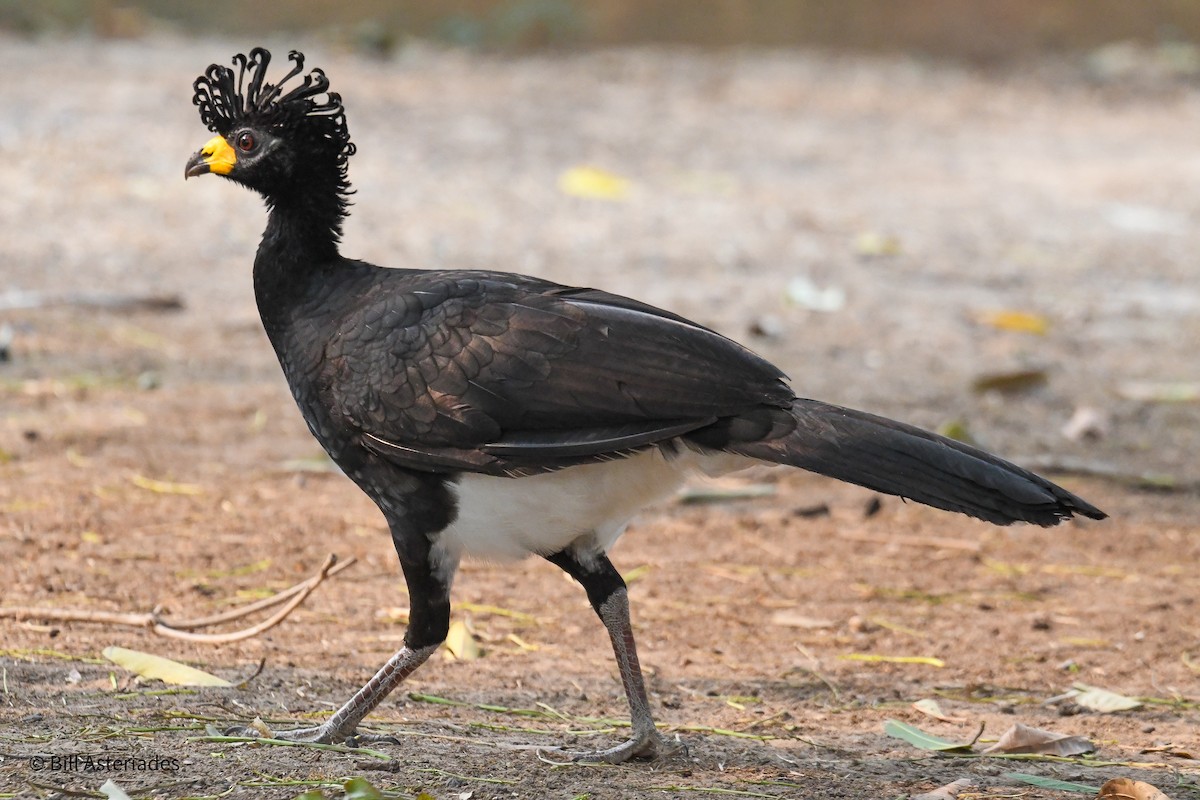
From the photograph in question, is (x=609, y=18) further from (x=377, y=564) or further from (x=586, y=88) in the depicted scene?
(x=377, y=564)

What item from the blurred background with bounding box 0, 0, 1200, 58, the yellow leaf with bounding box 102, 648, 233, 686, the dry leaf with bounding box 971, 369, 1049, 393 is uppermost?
the blurred background with bounding box 0, 0, 1200, 58

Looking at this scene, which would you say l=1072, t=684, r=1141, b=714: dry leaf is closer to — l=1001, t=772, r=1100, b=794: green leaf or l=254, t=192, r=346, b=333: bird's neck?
l=1001, t=772, r=1100, b=794: green leaf

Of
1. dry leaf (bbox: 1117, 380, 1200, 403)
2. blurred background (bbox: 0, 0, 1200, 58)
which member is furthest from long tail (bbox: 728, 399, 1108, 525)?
blurred background (bbox: 0, 0, 1200, 58)

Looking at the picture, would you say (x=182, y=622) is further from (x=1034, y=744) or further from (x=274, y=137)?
(x=1034, y=744)

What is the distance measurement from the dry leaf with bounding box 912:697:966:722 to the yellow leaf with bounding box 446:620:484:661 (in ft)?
4.13

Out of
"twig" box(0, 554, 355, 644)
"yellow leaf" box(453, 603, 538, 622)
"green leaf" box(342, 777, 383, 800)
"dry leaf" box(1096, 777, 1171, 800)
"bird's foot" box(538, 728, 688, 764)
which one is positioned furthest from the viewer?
"yellow leaf" box(453, 603, 538, 622)

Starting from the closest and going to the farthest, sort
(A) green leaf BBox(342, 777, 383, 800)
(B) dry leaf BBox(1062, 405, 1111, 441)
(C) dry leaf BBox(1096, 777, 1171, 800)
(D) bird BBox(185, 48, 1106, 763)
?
(A) green leaf BBox(342, 777, 383, 800)
(C) dry leaf BBox(1096, 777, 1171, 800)
(D) bird BBox(185, 48, 1106, 763)
(B) dry leaf BBox(1062, 405, 1111, 441)

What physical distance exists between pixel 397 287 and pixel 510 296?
12.1 inches

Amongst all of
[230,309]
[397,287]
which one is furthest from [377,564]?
[230,309]

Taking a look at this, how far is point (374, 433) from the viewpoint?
365cm

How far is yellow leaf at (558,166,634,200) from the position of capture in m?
10.9

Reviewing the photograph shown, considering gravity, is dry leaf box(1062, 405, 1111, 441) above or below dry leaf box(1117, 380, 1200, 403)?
below

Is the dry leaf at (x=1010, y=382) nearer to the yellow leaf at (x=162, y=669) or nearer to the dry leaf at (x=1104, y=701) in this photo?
the dry leaf at (x=1104, y=701)

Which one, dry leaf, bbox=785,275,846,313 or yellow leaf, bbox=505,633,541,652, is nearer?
yellow leaf, bbox=505,633,541,652
